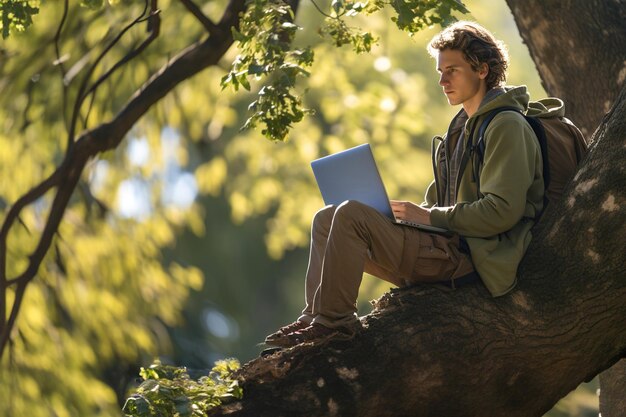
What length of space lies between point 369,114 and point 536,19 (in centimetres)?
501

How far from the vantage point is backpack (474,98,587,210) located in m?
5.00

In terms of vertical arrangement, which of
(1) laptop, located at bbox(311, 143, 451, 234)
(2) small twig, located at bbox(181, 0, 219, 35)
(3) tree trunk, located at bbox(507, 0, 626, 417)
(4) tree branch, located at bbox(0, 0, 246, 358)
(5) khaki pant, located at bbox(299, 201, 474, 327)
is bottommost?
(5) khaki pant, located at bbox(299, 201, 474, 327)

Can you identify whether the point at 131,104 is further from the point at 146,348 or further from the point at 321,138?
the point at 321,138

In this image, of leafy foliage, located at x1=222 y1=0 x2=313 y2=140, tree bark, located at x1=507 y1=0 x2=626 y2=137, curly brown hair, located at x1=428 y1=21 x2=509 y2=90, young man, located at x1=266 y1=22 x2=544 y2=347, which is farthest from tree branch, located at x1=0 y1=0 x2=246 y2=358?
young man, located at x1=266 y1=22 x2=544 y2=347

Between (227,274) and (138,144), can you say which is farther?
(227,274)

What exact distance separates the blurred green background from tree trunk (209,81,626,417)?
8.93 feet

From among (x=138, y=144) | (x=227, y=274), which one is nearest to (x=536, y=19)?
(x=138, y=144)

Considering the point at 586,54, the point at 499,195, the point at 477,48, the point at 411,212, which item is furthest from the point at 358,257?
the point at 586,54

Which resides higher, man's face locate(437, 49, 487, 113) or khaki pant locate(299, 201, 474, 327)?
man's face locate(437, 49, 487, 113)

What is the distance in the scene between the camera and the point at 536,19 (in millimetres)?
6633

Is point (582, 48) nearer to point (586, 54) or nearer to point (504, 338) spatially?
point (586, 54)

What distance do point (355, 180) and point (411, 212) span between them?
0.25 meters

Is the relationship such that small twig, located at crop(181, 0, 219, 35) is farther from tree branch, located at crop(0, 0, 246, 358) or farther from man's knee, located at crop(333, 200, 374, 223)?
man's knee, located at crop(333, 200, 374, 223)

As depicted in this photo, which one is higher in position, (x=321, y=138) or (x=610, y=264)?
(x=321, y=138)
